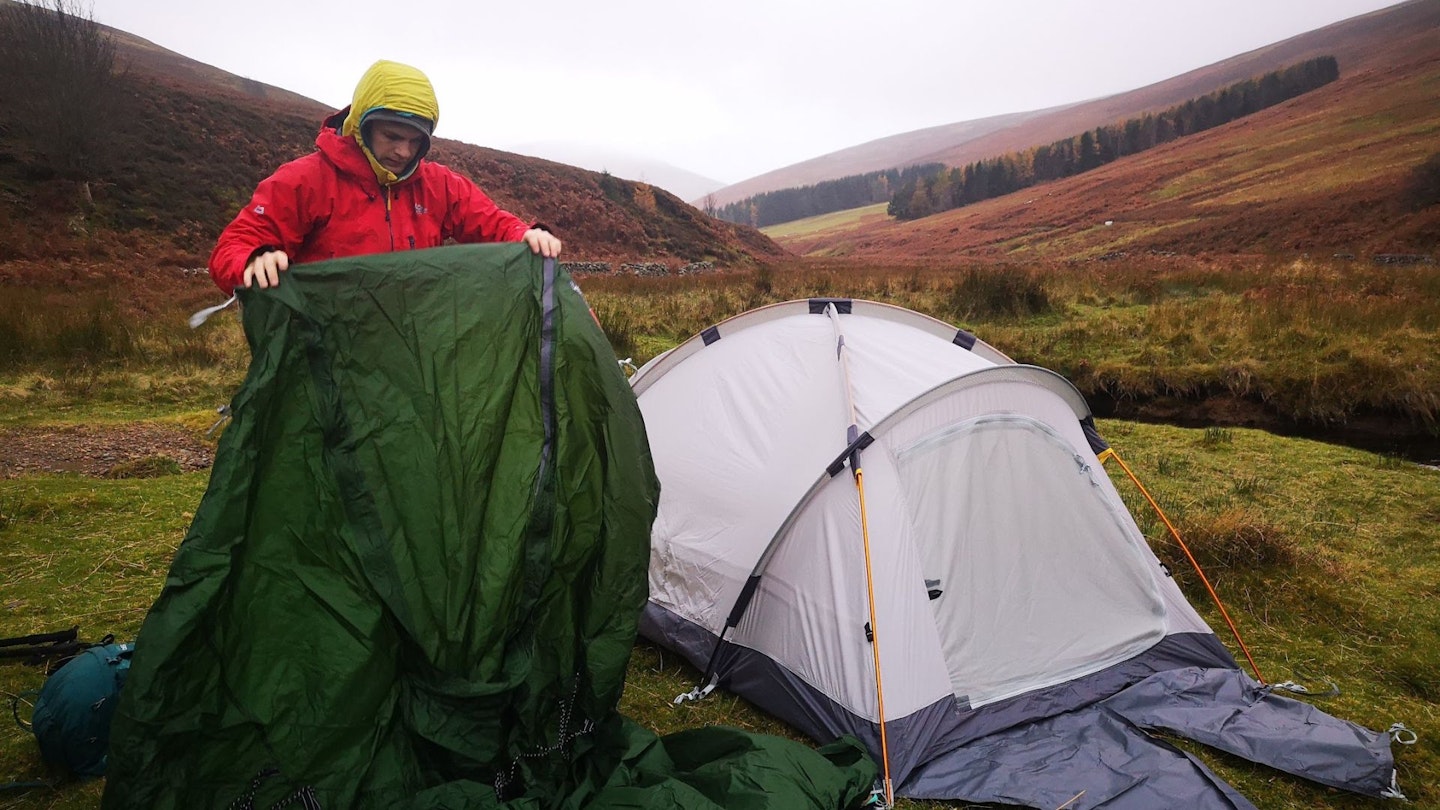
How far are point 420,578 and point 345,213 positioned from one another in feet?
4.92

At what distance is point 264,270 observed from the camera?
249 centimetres

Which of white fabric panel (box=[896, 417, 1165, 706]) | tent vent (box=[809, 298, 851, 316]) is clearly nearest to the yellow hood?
tent vent (box=[809, 298, 851, 316])

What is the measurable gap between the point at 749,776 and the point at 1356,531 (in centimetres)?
587

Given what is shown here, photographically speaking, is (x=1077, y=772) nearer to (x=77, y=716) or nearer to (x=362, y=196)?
(x=362, y=196)

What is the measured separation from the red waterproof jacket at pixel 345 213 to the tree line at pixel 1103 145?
81.7m

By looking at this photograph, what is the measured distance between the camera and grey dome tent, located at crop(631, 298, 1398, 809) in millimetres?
3402

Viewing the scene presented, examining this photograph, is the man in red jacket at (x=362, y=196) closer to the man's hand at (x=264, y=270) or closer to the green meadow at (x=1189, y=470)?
the man's hand at (x=264, y=270)

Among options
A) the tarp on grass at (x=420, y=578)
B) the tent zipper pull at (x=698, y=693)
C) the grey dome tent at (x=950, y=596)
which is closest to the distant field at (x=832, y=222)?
the grey dome tent at (x=950, y=596)

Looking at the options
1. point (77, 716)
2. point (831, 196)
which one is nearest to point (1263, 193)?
point (77, 716)

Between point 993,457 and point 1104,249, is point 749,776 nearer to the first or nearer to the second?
point 993,457

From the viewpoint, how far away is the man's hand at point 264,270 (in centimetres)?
248

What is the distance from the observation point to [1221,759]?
352 cm

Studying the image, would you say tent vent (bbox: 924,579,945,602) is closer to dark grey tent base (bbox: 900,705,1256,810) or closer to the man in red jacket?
dark grey tent base (bbox: 900,705,1256,810)

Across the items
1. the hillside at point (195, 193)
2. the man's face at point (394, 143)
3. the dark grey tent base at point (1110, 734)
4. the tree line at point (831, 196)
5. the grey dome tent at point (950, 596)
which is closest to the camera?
the man's face at point (394, 143)
